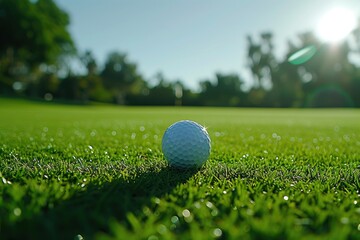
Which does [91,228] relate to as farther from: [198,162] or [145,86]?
[145,86]

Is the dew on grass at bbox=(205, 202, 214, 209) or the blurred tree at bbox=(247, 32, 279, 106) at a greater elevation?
the blurred tree at bbox=(247, 32, 279, 106)

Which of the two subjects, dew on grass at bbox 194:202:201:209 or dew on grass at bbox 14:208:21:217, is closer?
dew on grass at bbox 14:208:21:217

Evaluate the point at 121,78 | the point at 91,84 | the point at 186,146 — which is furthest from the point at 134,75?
the point at 186,146

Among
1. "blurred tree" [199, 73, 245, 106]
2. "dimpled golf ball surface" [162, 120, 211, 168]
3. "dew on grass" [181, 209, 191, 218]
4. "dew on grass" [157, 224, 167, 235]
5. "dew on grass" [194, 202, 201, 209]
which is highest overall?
"blurred tree" [199, 73, 245, 106]

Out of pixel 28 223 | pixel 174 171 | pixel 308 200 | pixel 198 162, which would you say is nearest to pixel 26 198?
pixel 28 223

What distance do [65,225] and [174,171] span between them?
1.40 metres

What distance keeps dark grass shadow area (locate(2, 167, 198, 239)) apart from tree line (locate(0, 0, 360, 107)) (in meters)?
46.5

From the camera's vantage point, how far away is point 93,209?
1.74 meters

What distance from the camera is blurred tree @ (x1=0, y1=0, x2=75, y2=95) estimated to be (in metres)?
42.4

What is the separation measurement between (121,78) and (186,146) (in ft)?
230

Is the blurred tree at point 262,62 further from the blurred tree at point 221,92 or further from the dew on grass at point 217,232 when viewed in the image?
the dew on grass at point 217,232

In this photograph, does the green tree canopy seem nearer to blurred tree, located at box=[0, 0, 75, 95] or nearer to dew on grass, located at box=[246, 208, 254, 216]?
blurred tree, located at box=[0, 0, 75, 95]

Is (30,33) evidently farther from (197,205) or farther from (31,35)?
(197,205)

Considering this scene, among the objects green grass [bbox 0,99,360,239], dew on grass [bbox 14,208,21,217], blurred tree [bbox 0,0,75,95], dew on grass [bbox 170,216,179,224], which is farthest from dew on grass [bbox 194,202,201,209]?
blurred tree [bbox 0,0,75,95]
